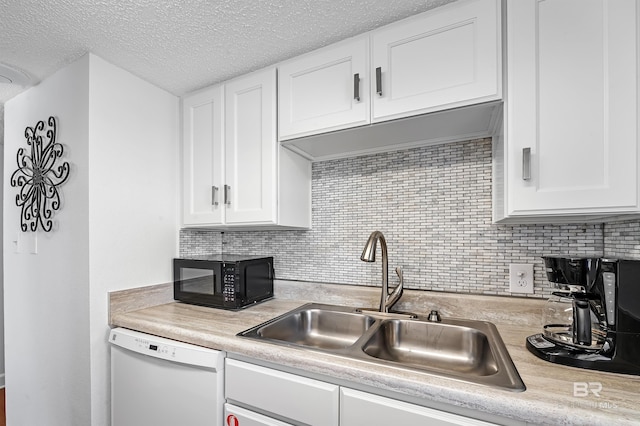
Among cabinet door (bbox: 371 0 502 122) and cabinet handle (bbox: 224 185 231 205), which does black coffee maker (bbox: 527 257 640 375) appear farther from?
cabinet handle (bbox: 224 185 231 205)

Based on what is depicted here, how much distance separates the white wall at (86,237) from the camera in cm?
143

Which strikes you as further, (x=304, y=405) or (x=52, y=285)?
(x=52, y=285)

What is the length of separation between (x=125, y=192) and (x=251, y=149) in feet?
2.35

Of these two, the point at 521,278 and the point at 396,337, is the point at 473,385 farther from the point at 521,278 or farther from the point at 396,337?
A: the point at 521,278

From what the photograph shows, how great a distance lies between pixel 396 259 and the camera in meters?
1.54

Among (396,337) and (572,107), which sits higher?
(572,107)

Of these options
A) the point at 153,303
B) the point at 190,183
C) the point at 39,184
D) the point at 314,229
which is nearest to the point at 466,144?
the point at 314,229

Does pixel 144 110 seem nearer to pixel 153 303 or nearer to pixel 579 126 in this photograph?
pixel 153 303

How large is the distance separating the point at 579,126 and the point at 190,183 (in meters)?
1.81

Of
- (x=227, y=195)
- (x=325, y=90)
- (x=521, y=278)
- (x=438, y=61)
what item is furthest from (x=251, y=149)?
(x=521, y=278)

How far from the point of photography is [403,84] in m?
1.18

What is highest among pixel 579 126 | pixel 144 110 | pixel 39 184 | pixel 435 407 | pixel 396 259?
pixel 144 110

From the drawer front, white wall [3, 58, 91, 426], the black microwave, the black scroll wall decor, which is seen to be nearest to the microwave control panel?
the black microwave

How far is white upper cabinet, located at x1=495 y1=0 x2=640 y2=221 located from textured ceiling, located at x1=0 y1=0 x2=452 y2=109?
16.1 inches
